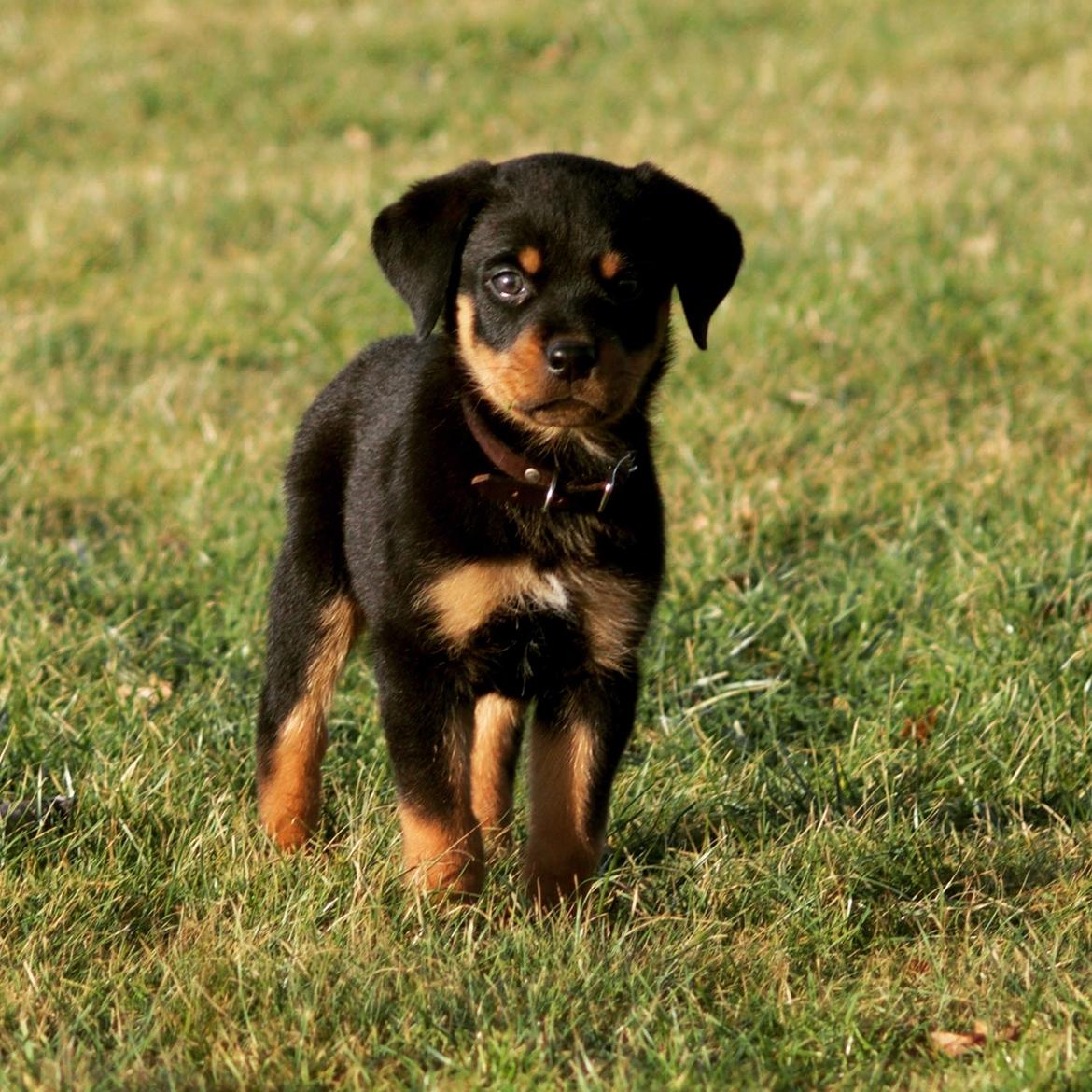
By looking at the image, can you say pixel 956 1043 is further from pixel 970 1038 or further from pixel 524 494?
pixel 524 494

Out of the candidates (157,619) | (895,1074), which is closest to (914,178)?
(157,619)

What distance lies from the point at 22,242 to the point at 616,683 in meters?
5.09

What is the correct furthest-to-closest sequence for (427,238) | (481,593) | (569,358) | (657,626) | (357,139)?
(357,139)
(657,626)
(427,238)
(481,593)
(569,358)

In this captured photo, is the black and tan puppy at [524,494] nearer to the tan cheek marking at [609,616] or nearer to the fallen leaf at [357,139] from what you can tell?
the tan cheek marking at [609,616]

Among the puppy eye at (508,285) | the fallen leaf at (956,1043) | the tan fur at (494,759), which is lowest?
the tan fur at (494,759)

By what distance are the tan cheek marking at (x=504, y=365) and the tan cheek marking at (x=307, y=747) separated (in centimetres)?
61

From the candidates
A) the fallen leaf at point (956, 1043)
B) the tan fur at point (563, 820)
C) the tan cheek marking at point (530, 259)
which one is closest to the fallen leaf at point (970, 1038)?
the fallen leaf at point (956, 1043)

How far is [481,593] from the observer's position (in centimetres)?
331

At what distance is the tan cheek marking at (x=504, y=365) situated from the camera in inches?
128

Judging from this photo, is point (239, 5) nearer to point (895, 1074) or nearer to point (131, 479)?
point (131, 479)

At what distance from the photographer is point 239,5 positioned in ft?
38.1

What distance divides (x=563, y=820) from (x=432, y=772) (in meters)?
0.26

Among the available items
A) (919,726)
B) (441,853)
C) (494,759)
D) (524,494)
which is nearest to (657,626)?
(919,726)

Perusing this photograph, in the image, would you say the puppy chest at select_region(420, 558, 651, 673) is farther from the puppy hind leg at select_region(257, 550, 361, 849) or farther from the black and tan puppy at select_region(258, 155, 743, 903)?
the puppy hind leg at select_region(257, 550, 361, 849)
